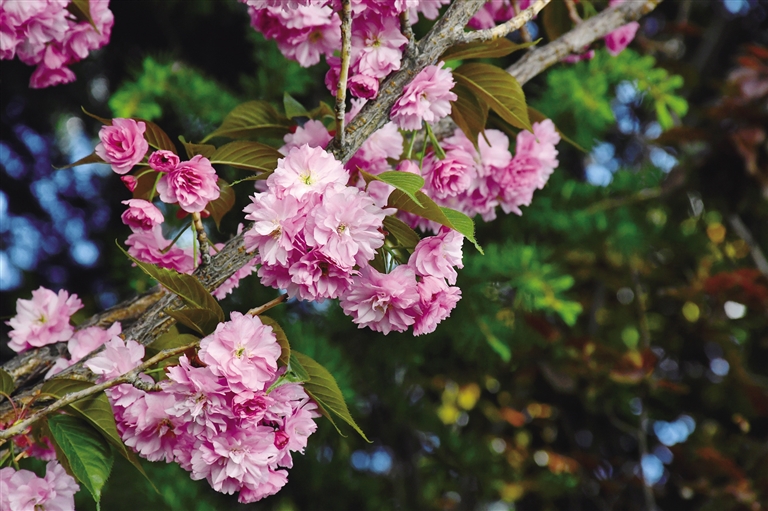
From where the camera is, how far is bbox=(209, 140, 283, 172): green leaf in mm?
661

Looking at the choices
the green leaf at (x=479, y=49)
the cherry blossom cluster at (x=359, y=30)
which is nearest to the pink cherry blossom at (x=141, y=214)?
the cherry blossom cluster at (x=359, y=30)

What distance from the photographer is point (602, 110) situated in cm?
135

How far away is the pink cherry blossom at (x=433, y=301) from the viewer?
594mm

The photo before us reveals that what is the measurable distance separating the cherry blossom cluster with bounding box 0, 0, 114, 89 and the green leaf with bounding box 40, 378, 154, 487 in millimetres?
401

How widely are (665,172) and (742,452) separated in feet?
2.25

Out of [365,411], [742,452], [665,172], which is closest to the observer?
[742,452]

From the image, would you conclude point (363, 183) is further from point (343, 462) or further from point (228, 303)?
point (343, 462)

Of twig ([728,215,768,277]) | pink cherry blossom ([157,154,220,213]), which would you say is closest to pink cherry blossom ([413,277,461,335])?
pink cherry blossom ([157,154,220,213])

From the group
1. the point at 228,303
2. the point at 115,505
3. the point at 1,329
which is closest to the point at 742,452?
the point at 228,303

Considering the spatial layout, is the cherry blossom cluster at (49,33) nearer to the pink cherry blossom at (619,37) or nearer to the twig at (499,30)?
the twig at (499,30)

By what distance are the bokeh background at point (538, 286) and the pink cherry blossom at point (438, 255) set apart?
49cm

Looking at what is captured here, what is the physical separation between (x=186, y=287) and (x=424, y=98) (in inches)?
11.0

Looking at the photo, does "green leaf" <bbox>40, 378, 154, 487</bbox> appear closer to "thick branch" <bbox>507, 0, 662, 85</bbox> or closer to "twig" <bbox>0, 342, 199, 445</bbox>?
"twig" <bbox>0, 342, 199, 445</bbox>

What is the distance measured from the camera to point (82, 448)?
61cm
